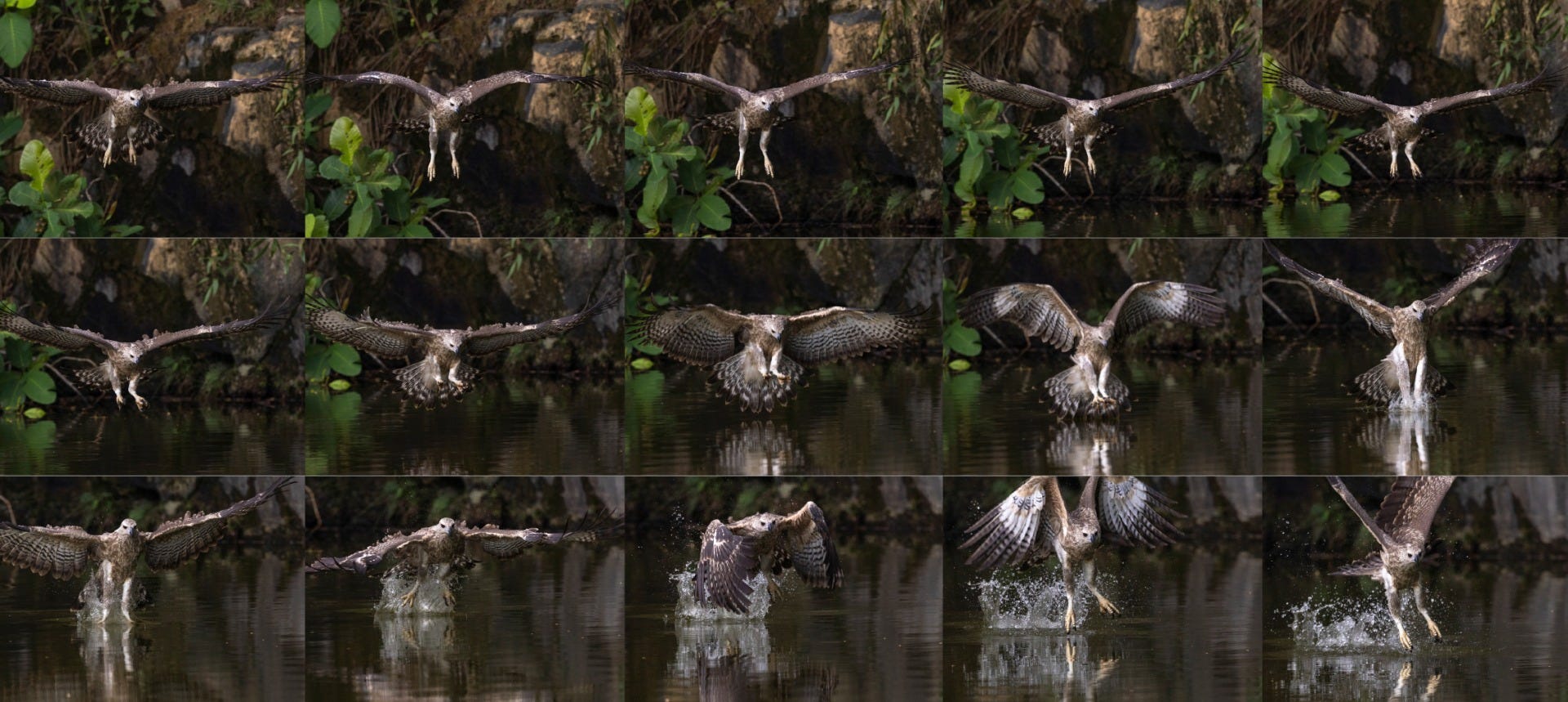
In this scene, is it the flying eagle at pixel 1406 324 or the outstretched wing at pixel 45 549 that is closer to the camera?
the flying eagle at pixel 1406 324

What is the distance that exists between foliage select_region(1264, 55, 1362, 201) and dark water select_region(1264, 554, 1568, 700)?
4.88 ft

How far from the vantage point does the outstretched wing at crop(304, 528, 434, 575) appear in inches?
289

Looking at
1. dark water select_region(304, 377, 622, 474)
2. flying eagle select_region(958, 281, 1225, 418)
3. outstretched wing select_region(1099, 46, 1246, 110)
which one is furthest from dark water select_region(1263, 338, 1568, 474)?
dark water select_region(304, 377, 622, 474)

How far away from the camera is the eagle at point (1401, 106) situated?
743 centimetres

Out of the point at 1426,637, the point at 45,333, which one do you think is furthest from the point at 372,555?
the point at 1426,637

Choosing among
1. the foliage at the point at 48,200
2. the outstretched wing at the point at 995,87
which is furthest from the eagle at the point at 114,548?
the outstretched wing at the point at 995,87

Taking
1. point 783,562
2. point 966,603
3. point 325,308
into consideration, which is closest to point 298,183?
point 325,308

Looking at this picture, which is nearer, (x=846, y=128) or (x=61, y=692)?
(x=61, y=692)

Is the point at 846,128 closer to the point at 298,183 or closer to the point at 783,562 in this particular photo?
the point at 783,562

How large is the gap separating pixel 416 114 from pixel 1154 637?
351cm

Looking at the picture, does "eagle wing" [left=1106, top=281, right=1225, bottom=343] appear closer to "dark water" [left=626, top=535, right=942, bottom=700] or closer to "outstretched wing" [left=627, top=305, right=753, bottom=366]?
"dark water" [left=626, top=535, right=942, bottom=700]

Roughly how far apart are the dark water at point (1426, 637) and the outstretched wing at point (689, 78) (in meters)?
2.82

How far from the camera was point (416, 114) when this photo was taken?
295 inches

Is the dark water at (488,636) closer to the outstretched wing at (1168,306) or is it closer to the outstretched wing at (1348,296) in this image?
the outstretched wing at (1168,306)
